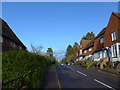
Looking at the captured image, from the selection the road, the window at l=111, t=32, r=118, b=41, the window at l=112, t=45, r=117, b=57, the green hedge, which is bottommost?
the road

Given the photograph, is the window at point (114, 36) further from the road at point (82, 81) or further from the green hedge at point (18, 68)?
→ the green hedge at point (18, 68)

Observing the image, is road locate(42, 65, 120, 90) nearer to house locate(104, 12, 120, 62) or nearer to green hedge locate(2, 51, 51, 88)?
green hedge locate(2, 51, 51, 88)

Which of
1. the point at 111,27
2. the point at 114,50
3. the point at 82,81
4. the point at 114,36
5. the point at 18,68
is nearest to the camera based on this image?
the point at 18,68

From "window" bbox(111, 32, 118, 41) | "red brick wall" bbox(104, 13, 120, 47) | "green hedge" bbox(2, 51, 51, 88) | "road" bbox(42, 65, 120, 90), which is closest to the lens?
"green hedge" bbox(2, 51, 51, 88)

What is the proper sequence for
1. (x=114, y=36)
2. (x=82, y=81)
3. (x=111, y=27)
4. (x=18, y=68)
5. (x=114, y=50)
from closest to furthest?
(x=18, y=68), (x=82, y=81), (x=114, y=50), (x=114, y=36), (x=111, y=27)

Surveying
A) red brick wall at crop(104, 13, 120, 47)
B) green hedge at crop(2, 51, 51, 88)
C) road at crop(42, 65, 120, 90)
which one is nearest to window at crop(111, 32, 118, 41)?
red brick wall at crop(104, 13, 120, 47)

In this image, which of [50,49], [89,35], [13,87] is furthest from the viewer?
[50,49]

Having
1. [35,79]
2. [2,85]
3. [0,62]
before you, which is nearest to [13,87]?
[2,85]

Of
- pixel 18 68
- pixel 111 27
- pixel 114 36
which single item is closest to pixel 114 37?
pixel 114 36

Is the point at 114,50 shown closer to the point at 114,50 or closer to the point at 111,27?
the point at 114,50

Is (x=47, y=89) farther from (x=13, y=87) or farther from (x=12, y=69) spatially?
(x=13, y=87)

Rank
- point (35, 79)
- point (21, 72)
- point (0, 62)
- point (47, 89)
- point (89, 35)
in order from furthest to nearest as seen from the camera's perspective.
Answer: point (89, 35)
point (47, 89)
point (35, 79)
point (21, 72)
point (0, 62)

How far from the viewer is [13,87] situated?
20.7ft

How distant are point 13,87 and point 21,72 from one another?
7.21 feet
